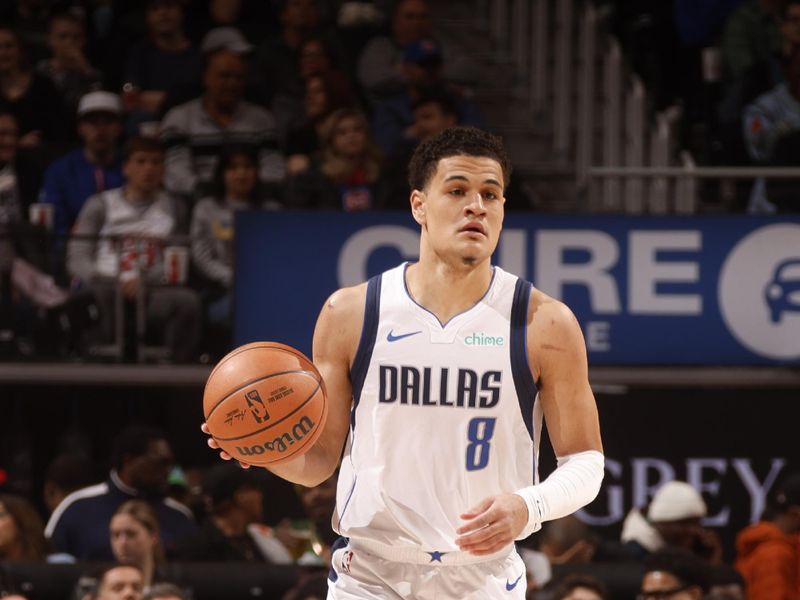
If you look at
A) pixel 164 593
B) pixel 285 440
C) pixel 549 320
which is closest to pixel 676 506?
pixel 164 593

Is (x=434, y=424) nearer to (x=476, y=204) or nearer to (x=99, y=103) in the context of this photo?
(x=476, y=204)

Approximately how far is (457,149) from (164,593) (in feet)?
10.2

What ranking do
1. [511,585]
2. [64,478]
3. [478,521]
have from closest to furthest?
[478,521] < [511,585] < [64,478]

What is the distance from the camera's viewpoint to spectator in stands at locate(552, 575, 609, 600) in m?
7.41

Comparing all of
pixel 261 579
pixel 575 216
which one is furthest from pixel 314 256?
pixel 261 579

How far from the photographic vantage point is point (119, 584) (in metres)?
7.45

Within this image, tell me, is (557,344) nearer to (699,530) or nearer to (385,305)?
(385,305)

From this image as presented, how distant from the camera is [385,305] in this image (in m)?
5.00

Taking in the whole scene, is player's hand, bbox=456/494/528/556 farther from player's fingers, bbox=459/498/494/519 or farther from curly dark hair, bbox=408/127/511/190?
curly dark hair, bbox=408/127/511/190

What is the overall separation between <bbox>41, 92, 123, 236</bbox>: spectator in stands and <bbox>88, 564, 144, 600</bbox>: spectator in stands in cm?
322

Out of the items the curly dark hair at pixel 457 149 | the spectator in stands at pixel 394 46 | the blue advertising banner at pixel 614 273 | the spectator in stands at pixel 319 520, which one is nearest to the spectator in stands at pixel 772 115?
the blue advertising banner at pixel 614 273

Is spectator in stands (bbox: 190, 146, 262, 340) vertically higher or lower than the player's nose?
lower

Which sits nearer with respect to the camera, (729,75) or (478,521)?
(478,521)

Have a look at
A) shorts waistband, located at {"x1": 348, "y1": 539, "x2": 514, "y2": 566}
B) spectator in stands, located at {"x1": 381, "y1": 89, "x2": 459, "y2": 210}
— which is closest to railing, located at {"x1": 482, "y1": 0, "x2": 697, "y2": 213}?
spectator in stands, located at {"x1": 381, "y1": 89, "x2": 459, "y2": 210}
